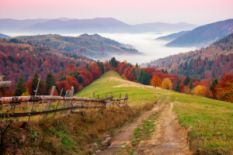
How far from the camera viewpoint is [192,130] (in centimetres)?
2345

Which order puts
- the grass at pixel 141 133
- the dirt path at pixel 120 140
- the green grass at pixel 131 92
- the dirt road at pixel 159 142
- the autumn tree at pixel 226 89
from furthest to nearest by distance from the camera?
the autumn tree at pixel 226 89 → the green grass at pixel 131 92 → the grass at pixel 141 133 → the dirt path at pixel 120 140 → the dirt road at pixel 159 142

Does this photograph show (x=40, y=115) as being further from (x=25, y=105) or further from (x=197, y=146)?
(x=197, y=146)

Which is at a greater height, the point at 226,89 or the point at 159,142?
the point at 226,89

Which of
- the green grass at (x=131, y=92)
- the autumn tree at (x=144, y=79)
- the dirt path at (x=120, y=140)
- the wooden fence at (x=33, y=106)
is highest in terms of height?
the autumn tree at (x=144, y=79)

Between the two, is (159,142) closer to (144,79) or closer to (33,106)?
(33,106)

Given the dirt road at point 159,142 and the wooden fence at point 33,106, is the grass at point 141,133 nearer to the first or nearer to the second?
the dirt road at point 159,142

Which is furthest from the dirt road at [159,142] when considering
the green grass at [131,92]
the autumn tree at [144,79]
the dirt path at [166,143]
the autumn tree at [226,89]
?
the autumn tree at [144,79]

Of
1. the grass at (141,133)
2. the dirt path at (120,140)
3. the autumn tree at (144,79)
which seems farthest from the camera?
the autumn tree at (144,79)

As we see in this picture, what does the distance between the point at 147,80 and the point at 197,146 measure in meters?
166

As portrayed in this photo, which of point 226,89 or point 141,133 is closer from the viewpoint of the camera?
point 141,133

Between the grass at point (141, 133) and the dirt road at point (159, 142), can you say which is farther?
the grass at point (141, 133)

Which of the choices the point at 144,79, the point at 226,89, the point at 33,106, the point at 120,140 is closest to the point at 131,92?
the point at 226,89

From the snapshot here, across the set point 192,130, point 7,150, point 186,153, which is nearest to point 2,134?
point 7,150

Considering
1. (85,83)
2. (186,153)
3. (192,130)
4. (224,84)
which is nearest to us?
(186,153)
